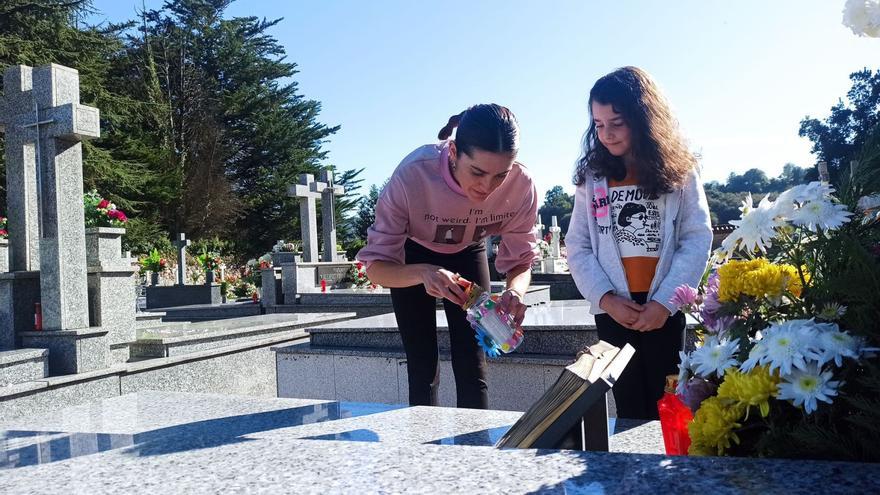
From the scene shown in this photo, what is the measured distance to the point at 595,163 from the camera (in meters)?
2.45

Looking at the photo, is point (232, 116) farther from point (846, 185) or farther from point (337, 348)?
point (846, 185)

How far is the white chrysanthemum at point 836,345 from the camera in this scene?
92cm

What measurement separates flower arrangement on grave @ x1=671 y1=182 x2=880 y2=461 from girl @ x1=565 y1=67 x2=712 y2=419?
100 centimetres

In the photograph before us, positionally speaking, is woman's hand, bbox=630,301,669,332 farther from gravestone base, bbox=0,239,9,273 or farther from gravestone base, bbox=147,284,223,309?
gravestone base, bbox=147,284,223,309

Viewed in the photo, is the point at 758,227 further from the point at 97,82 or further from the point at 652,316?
the point at 97,82

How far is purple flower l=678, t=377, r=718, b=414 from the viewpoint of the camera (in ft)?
3.94

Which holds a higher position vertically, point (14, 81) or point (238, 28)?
point (238, 28)

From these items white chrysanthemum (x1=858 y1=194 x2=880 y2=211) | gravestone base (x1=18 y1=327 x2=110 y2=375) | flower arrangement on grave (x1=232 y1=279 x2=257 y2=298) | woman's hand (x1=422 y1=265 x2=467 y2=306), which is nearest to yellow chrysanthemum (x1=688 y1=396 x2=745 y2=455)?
white chrysanthemum (x1=858 y1=194 x2=880 y2=211)

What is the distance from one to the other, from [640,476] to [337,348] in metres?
3.76

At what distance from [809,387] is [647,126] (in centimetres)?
152

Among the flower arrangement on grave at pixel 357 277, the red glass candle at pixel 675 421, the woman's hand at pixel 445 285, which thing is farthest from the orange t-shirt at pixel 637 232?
the flower arrangement on grave at pixel 357 277

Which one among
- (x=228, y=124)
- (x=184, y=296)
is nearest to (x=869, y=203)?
(x=184, y=296)

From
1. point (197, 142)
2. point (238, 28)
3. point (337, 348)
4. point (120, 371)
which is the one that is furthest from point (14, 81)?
point (238, 28)

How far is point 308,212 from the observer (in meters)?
13.7
